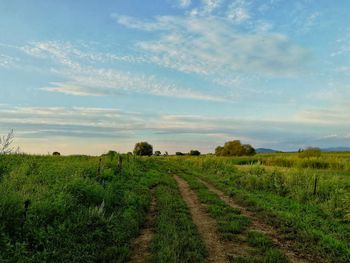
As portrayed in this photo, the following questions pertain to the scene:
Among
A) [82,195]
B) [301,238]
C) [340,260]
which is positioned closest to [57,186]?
[82,195]

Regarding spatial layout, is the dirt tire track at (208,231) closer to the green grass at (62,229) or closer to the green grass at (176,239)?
the green grass at (176,239)

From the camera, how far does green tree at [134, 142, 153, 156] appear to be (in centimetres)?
9725

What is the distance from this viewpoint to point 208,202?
574 inches

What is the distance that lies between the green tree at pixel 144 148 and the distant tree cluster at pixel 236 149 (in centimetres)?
2874

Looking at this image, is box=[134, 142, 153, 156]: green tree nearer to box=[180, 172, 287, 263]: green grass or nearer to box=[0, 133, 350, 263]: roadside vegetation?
box=[0, 133, 350, 263]: roadside vegetation

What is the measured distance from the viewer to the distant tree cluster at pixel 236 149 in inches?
2940

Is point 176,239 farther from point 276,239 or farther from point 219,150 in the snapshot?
point 219,150

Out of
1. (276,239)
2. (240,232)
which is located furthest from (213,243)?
(276,239)

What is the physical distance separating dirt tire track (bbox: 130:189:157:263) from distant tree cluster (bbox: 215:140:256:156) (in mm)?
65698

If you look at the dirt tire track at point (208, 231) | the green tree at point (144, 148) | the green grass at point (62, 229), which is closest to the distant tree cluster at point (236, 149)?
the green tree at point (144, 148)

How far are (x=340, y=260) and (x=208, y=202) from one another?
7505mm

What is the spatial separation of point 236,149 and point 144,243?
69.5m

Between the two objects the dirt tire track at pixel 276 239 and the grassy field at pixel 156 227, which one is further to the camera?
the dirt tire track at pixel 276 239

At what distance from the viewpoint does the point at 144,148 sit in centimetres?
9894
